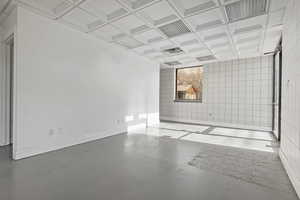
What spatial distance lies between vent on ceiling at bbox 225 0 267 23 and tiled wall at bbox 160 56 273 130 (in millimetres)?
3384

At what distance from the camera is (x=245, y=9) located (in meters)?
2.65

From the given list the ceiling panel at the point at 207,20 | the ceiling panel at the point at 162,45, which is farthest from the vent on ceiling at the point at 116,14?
the ceiling panel at the point at 162,45

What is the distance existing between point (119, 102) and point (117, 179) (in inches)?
114

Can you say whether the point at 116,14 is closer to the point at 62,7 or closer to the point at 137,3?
the point at 137,3

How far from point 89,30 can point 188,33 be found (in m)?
2.31

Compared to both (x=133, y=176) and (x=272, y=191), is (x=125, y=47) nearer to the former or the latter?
(x=133, y=176)

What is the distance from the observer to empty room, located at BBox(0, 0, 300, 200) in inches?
75.2

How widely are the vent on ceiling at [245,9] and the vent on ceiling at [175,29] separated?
0.86 metres

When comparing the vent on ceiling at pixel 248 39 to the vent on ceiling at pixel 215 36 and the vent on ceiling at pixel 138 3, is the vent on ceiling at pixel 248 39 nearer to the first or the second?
the vent on ceiling at pixel 215 36

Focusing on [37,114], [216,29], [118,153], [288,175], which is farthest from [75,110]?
[288,175]

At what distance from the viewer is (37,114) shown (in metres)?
2.86

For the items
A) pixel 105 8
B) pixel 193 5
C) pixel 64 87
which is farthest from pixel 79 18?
pixel 193 5

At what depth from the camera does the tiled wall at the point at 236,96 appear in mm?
5375

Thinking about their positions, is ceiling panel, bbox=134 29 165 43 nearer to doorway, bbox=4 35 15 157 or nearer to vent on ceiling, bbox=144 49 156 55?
vent on ceiling, bbox=144 49 156 55
